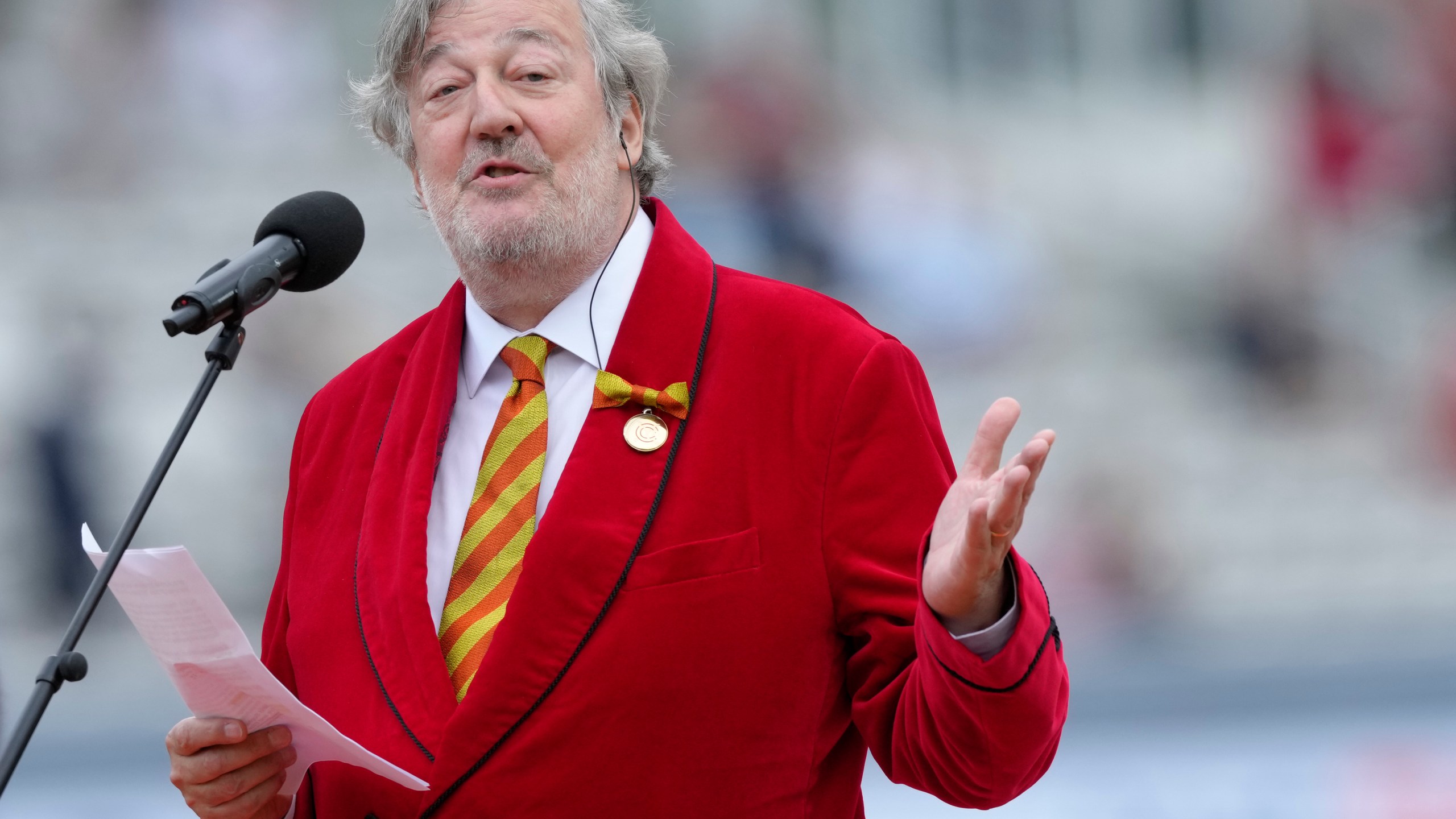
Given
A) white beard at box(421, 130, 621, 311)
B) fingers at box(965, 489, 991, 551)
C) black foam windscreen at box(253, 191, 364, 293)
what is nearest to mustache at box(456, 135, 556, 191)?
white beard at box(421, 130, 621, 311)

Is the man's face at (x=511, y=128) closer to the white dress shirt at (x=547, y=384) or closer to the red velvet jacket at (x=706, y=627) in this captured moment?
the white dress shirt at (x=547, y=384)

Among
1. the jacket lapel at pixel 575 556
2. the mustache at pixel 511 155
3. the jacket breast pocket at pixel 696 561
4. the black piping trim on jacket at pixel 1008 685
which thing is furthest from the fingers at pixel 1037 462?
the mustache at pixel 511 155

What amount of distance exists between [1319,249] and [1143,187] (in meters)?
0.83

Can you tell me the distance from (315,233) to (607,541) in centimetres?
48

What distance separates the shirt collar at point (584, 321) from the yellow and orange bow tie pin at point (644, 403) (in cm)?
10

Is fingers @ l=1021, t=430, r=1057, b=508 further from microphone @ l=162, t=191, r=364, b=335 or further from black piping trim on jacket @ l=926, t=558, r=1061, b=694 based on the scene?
microphone @ l=162, t=191, r=364, b=335

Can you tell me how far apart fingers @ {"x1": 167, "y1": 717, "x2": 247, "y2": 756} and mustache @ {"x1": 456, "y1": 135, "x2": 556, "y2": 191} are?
0.75 metres

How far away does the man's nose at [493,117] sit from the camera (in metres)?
1.94

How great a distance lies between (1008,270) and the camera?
19.1ft

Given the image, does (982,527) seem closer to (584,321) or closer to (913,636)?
(913,636)

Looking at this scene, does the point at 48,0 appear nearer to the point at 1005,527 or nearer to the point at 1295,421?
the point at 1295,421

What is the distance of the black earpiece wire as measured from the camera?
75.9 inches

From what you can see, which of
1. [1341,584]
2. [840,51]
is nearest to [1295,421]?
[1341,584]

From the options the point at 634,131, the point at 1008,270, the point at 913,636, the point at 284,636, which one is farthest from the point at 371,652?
the point at 1008,270
